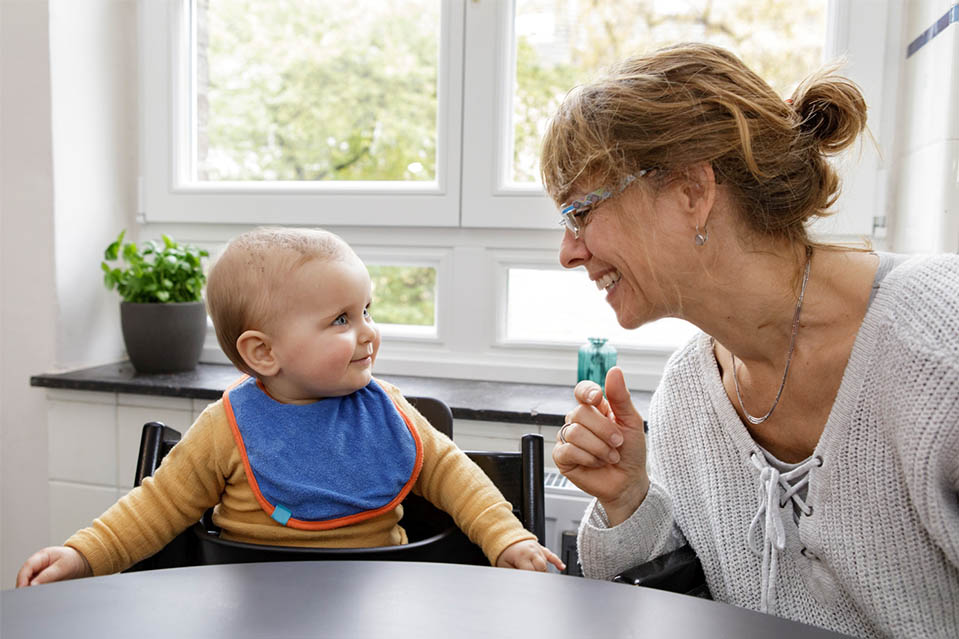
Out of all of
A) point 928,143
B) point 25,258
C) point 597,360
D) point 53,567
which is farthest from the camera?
point 25,258

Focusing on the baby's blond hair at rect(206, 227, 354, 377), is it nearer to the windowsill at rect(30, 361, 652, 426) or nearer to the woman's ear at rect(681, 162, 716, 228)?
the woman's ear at rect(681, 162, 716, 228)

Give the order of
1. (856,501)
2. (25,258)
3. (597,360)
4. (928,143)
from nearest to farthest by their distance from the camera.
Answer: (856,501) → (928,143) → (597,360) → (25,258)

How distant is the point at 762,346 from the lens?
1.29 m

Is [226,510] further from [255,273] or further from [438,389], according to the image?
[438,389]

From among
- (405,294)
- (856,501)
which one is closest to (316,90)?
(405,294)

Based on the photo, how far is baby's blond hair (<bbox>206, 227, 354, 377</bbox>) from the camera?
120 cm

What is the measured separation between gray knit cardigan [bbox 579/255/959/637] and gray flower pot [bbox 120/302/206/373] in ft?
4.64

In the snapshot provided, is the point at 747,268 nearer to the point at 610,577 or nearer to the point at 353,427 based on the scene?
the point at 610,577

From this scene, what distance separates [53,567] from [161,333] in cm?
130

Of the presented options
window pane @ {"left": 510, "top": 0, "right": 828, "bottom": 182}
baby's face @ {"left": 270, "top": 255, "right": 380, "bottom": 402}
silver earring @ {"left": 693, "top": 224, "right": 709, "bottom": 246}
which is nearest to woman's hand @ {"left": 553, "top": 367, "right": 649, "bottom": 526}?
silver earring @ {"left": 693, "top": 224, "right": 709, "bottom": 246}

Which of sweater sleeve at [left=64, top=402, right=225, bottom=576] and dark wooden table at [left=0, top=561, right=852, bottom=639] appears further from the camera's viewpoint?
sweater sleeve at [left=64, top=402, right=225, bottom=576]

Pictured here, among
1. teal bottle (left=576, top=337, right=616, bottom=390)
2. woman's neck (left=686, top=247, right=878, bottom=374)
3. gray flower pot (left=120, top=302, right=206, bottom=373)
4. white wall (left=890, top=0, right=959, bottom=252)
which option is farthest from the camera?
gray flower pot (left=120, top=302, right=206, bottom=373)

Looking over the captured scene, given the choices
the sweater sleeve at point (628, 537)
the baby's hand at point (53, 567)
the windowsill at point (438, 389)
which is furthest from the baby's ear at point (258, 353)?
the windowsill at point (438, 389)

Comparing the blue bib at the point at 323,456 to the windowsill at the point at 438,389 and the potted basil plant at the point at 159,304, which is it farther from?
the potted basil plant at the point at 159,304
